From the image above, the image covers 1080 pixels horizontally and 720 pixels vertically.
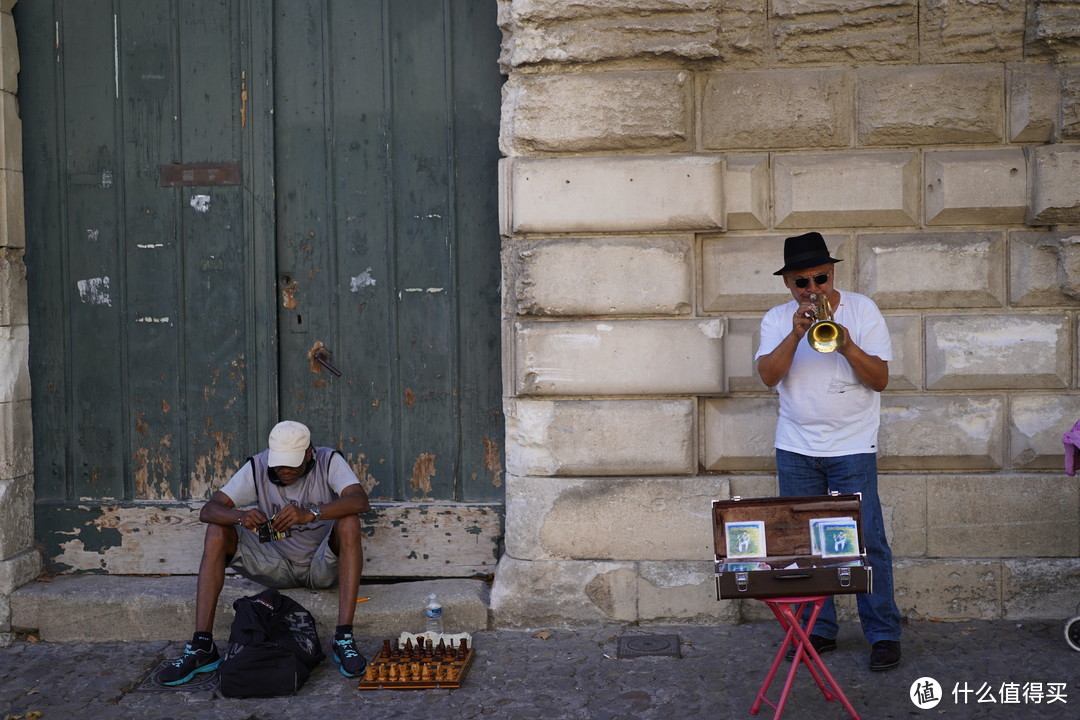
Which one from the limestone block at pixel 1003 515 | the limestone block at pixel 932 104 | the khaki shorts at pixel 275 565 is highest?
the limestone block at pixel 932 104

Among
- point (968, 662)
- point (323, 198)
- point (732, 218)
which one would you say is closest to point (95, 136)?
point (323, 198)

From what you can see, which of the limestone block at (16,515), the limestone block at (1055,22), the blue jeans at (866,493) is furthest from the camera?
the limestone block at (16,515)

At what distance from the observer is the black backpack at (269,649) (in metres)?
4.56

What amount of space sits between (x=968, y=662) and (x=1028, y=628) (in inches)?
25.0

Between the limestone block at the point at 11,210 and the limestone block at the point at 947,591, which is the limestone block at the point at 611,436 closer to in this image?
the limestone block at the point at 947,591

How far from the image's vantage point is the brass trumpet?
4105 mm

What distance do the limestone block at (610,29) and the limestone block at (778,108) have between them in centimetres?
22

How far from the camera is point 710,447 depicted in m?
5.29

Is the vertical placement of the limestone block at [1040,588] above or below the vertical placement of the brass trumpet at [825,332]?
below

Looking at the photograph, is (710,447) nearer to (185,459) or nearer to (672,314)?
(672,314)

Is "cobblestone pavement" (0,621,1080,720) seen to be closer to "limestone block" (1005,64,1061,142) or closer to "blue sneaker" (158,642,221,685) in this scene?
"blue sneaker" (158,642,221,685)

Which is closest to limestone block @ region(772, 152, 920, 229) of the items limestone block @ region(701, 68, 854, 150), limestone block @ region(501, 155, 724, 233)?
limestone block @ region(701, 68, 854, 150)

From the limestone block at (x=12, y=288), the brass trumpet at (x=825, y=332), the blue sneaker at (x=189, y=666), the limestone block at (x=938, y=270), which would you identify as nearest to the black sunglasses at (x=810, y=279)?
the brass trumpet at (x=825, y=332)

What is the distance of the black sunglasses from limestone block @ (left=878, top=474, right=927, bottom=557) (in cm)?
139
